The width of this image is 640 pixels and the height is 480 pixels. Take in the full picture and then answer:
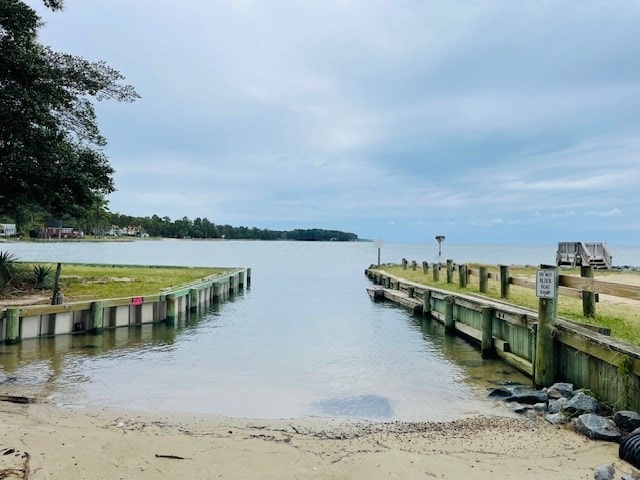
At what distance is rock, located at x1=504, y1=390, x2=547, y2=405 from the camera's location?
8.15m

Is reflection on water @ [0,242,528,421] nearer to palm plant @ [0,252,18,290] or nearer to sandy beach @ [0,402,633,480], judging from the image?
sandy beach @ [0,402,633,480]

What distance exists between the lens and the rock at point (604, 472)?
16.7ft

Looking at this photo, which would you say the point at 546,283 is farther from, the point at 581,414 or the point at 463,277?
the point at 463,277

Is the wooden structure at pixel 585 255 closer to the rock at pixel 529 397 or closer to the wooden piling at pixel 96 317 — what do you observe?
the rock at pixel 529 397

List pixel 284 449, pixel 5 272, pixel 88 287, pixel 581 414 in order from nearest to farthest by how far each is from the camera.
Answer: pixel 284 449 < pixel 581 414 < pixel 5 272 < pixel 88 287

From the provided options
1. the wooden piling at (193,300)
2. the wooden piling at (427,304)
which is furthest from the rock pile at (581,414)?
the wooden piling at (193,300)

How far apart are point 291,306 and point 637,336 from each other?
1789 cm

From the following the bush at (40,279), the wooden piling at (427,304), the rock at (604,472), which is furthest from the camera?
the bush at (40,279)

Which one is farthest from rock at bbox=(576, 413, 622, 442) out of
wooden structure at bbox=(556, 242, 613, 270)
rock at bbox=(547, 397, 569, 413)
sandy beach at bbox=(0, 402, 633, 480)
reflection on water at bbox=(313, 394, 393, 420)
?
wooden structure at bbox=(556, 242, 613, 270)

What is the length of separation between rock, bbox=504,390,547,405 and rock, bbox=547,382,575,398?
15 cm

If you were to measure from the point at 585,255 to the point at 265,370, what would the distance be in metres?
29.6

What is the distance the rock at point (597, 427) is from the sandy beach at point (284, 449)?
105 millimetres

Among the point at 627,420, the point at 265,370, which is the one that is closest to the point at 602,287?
the point at 627,420

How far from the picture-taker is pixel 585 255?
3331 cm
